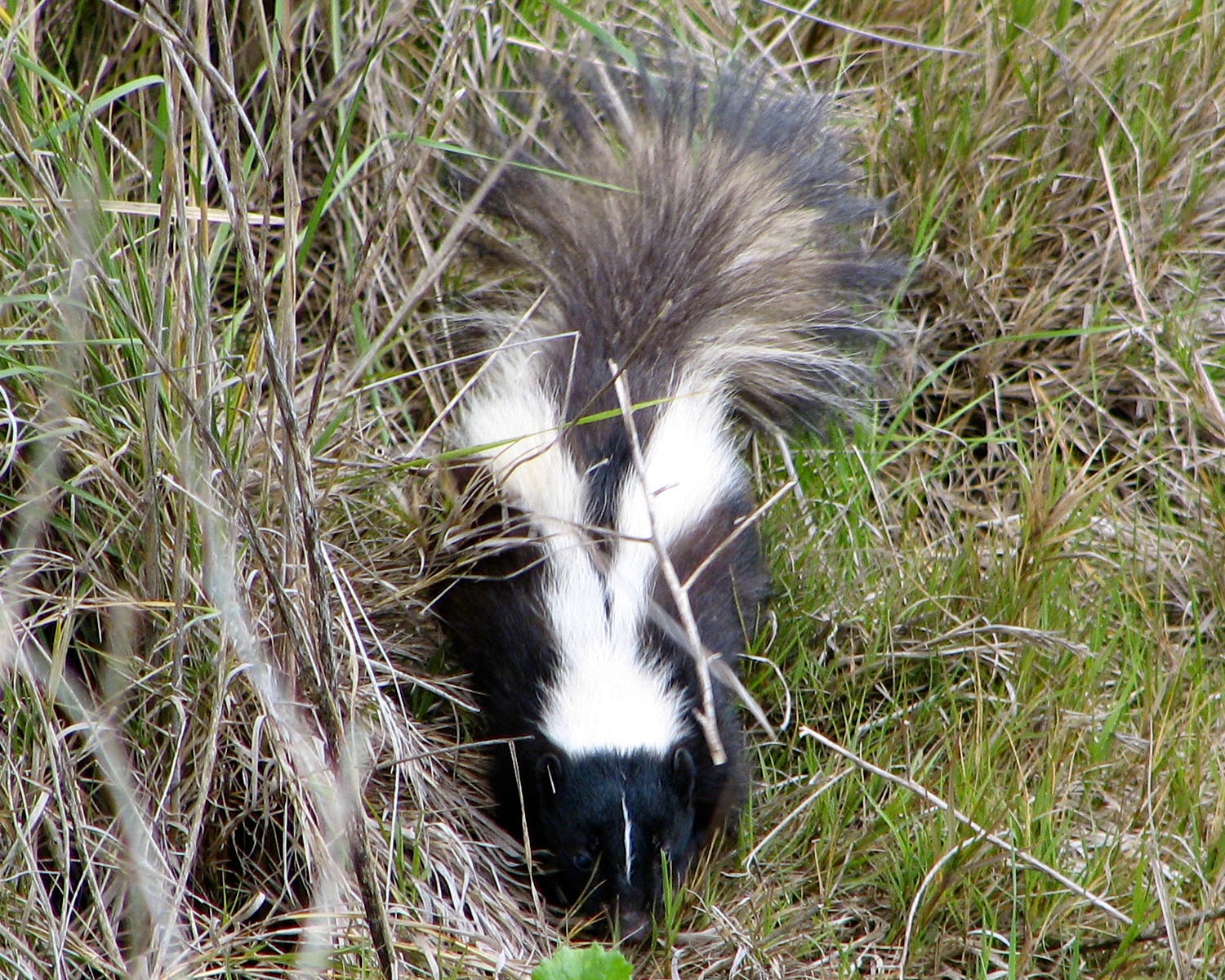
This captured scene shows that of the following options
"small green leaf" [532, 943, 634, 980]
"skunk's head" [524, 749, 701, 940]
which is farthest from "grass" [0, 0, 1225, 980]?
"small green leaf" [532, 943, 634, 980]

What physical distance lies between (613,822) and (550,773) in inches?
7.4

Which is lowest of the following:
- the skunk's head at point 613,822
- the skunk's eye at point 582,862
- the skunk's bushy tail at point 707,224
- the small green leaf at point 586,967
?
the skunk's eye at point 582,862

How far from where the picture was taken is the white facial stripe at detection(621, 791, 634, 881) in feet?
11.0

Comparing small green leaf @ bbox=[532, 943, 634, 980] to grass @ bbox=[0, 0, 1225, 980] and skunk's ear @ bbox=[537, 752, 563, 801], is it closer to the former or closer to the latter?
grass @ bbox=[0, 0, 1225, 980]

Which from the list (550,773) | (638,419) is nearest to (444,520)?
(638,419)

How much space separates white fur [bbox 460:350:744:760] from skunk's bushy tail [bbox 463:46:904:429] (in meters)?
0.25

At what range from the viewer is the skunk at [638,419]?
11.3 feet

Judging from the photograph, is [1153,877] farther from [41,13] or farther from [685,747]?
[41,13]

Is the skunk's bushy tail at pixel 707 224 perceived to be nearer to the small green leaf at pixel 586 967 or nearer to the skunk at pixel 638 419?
the skunk at pixel 638 419

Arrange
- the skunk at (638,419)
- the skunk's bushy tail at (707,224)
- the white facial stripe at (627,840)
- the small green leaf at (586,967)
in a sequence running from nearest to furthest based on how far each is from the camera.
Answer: the small green leaf at (586,967) < the white facial stripe at (627,840) < the skunk at (638,419) < the skunk's bushy tail at (707,224)

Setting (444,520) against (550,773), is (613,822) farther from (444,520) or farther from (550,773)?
(444,520)

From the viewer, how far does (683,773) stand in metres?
3.44

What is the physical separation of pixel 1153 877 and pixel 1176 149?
7.89ft

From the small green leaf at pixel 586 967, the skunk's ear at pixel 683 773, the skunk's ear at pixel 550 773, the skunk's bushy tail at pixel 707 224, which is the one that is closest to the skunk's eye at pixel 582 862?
the skunk's ear at pixel 550 773
